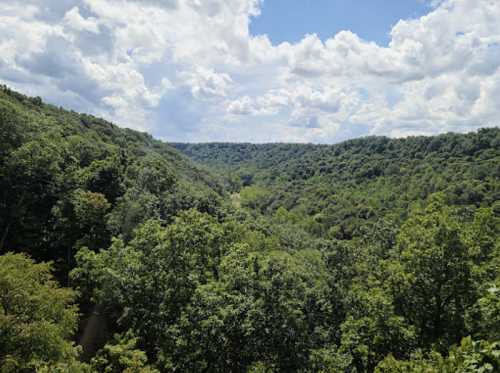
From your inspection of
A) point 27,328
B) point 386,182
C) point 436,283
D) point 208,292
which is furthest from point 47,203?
point 386,182

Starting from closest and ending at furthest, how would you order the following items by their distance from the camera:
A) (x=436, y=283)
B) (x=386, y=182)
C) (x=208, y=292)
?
1. (x=208, y=292)
2. (x=436, y=283)
3. (x=386, y=182)

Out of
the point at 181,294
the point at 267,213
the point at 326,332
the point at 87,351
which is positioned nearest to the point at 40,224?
the point at 87,351

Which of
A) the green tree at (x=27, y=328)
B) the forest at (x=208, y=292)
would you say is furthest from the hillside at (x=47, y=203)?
the green tree at (x=27, y=328)

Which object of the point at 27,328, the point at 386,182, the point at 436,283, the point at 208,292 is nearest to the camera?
the point at 27,328

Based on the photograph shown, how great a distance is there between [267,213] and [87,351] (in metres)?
118

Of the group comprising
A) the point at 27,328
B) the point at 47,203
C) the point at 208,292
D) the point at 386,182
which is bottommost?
the point at 27,328

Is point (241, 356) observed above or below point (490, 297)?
below

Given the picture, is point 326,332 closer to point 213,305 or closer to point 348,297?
point 348,297

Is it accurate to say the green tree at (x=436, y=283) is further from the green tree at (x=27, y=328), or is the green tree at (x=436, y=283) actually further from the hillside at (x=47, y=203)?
the hillside at (x=47, y=203)

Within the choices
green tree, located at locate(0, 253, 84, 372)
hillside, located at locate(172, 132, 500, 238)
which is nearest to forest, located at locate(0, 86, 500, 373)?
green tree, located at locate(0, 253, 84, 372)

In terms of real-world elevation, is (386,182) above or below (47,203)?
above

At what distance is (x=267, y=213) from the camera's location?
147875 millimetres

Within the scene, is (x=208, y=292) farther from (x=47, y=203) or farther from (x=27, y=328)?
(x=47, y=203)

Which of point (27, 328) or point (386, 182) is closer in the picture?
point (27, 328)
